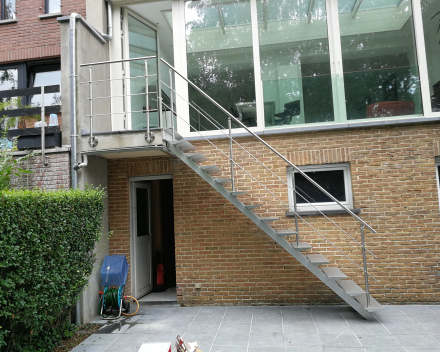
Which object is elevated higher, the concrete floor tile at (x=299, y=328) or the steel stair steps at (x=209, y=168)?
the steel stair steps at (x=209, y=168)

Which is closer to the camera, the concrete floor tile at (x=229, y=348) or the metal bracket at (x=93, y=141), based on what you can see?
the concrete floor tile at (x=229, y=348)

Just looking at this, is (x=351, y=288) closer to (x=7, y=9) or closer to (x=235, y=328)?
(x=235, y=328)

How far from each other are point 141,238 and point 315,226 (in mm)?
3240

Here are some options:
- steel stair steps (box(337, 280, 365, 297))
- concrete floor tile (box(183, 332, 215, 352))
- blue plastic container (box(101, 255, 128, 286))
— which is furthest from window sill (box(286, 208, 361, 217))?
blue plastic container (box(101, 255, 128, 286))

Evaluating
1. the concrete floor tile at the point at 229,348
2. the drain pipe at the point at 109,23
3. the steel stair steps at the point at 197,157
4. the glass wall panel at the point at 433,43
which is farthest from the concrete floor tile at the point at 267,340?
the drain pipe at the point at 109,23

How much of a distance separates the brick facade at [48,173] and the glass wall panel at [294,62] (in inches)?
131

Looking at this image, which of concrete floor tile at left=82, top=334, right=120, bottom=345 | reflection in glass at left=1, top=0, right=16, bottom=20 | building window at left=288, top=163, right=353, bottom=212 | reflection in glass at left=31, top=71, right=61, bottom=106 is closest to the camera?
concrete floor tile at left=82, top=334, right=120, bottom=345

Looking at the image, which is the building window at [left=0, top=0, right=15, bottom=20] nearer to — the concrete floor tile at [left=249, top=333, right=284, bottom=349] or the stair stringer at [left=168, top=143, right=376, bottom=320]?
the stair stringer at [left=168, top=143, right=376, bottom=320]

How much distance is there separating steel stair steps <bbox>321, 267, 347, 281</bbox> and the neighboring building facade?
106 millimetres

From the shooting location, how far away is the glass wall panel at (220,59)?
6.08 metres

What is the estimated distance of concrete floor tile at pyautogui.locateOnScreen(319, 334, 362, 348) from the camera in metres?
4.05

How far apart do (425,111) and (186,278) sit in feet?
15.6

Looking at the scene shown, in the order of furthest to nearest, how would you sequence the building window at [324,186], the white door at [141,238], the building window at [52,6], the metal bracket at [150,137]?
the building window at [52,6] < the white door at [141,238] < the building window at [324,186] < the metal bracket at [150,137]

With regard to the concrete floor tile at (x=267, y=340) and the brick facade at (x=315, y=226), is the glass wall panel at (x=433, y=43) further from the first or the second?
the concrete floor tile at (x=267, y=340)
